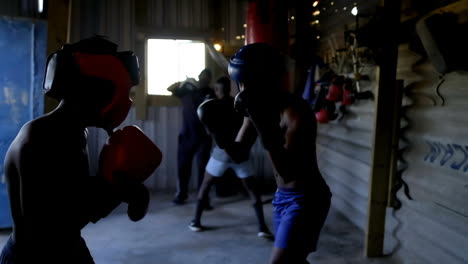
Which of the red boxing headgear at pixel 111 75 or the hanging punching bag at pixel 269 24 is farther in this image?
the hanging punching bag at pixel 269 24

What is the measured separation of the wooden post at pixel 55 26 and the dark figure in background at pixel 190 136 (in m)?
1.83

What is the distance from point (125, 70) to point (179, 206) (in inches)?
161

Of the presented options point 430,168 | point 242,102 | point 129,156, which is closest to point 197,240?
point 430,168

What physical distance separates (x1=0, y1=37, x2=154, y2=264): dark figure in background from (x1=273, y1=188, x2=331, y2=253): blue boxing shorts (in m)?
1.04

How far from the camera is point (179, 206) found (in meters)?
5.64

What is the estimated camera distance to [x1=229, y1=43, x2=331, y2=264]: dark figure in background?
220 centimetres

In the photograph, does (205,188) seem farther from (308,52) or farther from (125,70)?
(125,70)

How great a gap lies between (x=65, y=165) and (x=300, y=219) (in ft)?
4.52

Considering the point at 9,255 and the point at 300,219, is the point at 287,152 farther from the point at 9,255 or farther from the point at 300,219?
the point at 9,255

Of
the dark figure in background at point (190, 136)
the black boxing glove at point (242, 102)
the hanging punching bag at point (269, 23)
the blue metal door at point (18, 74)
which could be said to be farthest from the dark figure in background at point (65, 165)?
the dark figure in background at point (190, 136)

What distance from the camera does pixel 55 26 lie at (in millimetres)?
4207

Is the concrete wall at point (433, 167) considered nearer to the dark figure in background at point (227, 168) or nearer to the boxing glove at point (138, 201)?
the dark figure in background at point (227, 168)

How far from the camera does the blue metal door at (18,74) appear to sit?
427cm

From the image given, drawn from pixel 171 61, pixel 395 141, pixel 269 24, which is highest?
pixel 269 24
